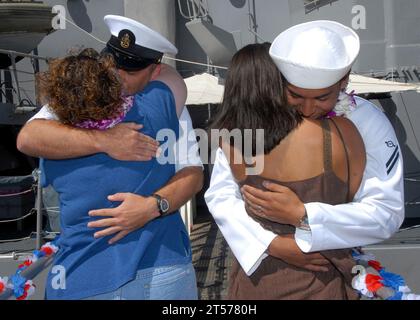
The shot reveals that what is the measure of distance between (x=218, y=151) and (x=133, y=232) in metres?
0.41

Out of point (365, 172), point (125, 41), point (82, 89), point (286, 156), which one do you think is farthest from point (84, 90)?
point (365, 172)

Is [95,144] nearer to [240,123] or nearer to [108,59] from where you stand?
[108,59]

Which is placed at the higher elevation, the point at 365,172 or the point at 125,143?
the point at 125,143

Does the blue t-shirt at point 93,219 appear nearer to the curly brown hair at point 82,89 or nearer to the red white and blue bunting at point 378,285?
the curly brown hair at point 82,89

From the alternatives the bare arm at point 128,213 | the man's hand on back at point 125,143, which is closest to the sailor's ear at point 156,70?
the man's hand on back at point 125,143

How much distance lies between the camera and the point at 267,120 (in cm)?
166

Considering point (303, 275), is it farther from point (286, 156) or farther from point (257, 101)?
point (257, 101)

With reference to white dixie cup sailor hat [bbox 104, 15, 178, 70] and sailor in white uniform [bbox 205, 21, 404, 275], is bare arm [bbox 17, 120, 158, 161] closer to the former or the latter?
white dixie cup sailor hat [bbox 104, 15, 178, 70]

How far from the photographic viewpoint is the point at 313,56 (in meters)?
1.57

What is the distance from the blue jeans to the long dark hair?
21.3 inches

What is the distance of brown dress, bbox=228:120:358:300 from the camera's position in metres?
1.66

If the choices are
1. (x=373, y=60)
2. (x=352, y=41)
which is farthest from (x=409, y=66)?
(x=352, y=41)

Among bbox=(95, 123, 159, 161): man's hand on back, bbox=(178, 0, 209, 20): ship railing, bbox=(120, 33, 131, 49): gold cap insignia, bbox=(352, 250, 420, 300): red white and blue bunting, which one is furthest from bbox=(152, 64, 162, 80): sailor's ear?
bbox=(178, 0, 209, 20): ship railing

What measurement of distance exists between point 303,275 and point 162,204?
529 millimetres
